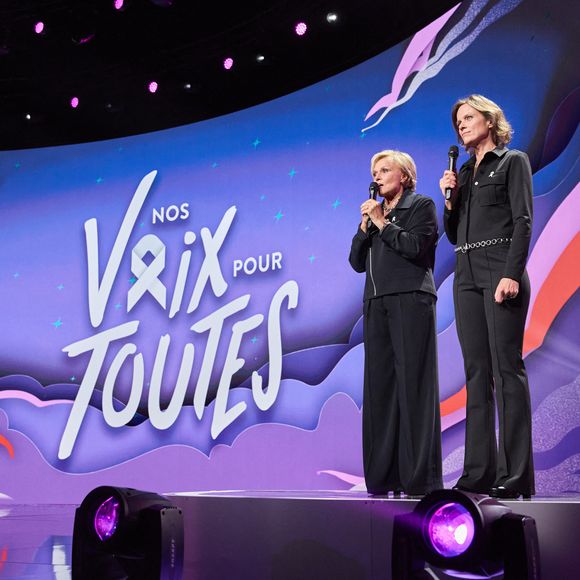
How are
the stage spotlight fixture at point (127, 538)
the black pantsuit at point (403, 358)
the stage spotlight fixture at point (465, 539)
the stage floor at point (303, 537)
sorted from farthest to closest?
1. the black pantsuit at point (403, 358)
2. the stage floor at point (303, 537)
3. the stage spotlight fixture at point (127, 538)
4. the stage spotlight fixture at point (465, 539)

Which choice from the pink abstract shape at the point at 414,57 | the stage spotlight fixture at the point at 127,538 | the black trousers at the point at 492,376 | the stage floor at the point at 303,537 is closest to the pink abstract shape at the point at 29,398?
the pink abstract shape at the point at 414,57

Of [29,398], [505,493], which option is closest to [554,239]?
[505,493]

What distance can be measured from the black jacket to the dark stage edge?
2.56ft

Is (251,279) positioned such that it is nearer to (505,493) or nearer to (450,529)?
(505,493)

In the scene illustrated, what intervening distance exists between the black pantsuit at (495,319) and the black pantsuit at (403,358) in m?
0.14

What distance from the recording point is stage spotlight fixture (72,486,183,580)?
1.87 meters

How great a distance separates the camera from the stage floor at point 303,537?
204cm

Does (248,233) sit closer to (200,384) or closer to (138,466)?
(200,384)

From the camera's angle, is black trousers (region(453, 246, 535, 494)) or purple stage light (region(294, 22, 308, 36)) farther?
purple stage light (region(294, 22, 308, 36))

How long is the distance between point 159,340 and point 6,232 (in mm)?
1836

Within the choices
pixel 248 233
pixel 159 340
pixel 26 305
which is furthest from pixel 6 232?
pixel 248 233

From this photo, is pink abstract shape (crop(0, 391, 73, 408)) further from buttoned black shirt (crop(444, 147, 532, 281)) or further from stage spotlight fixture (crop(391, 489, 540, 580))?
stage spotlight fixture (crop(391, 489, 540, 580))

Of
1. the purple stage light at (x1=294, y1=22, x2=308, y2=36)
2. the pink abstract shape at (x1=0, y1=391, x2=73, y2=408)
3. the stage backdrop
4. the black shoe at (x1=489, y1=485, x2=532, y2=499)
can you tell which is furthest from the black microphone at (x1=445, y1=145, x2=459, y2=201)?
the pink abstract shape at (x1=0, y1=391, x2=73, y2=408)

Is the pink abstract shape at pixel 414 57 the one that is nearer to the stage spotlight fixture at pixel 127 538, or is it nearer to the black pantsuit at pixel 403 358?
the black pantsuit at pixel 403 358
